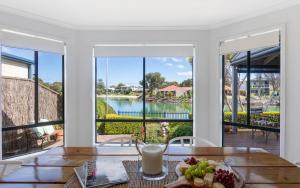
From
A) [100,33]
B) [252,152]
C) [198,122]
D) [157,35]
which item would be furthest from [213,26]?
[252,152]

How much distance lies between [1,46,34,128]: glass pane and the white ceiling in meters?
0.59

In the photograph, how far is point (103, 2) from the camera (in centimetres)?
297

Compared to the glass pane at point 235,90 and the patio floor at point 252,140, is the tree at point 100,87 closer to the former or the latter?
the glass pane at point 235,90

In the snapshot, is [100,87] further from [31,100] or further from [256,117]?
[256,117]

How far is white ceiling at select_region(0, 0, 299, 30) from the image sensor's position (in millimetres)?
2990

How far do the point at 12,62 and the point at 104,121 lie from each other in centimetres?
169

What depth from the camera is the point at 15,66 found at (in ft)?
11.5

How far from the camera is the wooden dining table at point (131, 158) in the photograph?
4.86 ft

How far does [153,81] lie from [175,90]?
1.36 ft

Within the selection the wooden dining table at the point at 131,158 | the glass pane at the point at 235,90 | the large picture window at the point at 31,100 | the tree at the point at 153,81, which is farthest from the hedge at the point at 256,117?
the large picture window at the point at 31,100

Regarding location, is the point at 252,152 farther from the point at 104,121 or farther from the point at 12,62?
the point at 12,62

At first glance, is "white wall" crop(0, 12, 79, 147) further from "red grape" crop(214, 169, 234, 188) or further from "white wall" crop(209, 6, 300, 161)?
"red grape" crop(214, 169, 234, 188)

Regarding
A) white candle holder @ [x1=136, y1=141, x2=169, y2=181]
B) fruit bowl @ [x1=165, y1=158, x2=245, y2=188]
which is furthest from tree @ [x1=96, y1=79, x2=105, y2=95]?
fruit bowl @ [x1=165, y1=158, x2=245, y2=188]

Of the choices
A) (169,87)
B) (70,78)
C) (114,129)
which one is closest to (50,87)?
(70,78)
